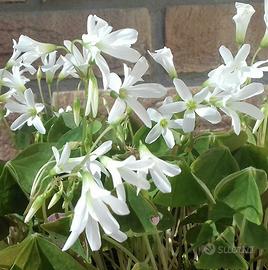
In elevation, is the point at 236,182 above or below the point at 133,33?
below

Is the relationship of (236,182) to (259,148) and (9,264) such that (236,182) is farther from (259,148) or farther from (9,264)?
(9,264)

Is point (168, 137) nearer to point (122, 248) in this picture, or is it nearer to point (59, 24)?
point (122, 248)

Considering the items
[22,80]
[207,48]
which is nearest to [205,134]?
[22,80]

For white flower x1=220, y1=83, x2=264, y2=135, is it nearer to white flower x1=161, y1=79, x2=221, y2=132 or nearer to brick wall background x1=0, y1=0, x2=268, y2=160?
white flower x1=161, y1=79, x2=221, y2=132

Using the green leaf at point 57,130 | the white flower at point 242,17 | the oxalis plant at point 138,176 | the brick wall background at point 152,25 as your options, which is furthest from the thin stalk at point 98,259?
the brick wall background at point 152,25

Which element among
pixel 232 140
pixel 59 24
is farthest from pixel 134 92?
pixel 59 24

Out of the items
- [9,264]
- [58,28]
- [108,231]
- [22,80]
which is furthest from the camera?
[58,28]
